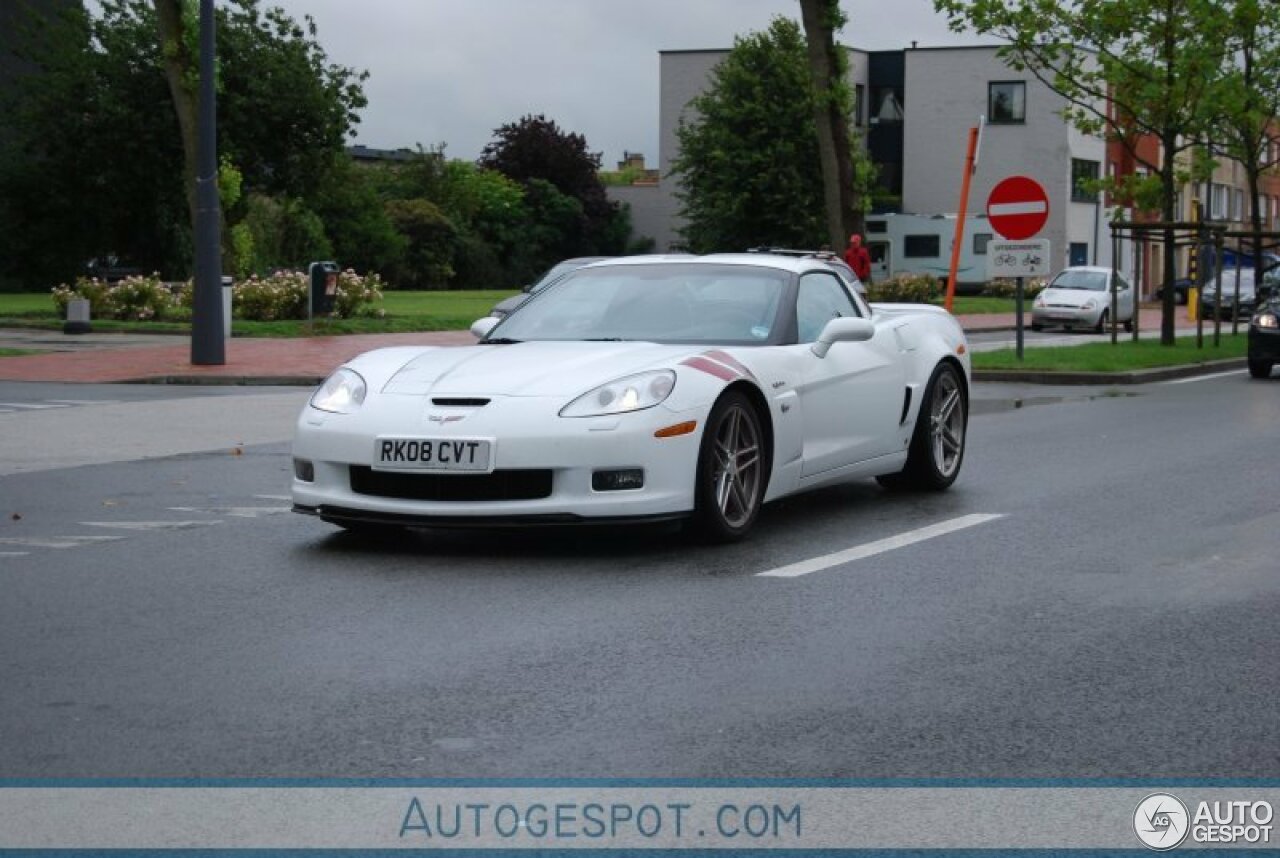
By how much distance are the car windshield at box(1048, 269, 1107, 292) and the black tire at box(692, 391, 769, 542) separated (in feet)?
127

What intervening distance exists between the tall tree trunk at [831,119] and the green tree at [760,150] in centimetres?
3780

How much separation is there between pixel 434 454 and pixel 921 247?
229ft

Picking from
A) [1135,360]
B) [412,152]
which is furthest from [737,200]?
[1135,360]

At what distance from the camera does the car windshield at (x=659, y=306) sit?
9.45m

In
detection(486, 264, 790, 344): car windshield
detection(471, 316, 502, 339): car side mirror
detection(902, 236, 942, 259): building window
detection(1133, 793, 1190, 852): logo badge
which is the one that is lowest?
detection(1133, 793, 1190, 852): logo badge

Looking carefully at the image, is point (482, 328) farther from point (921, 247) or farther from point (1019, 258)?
point (921, 247)

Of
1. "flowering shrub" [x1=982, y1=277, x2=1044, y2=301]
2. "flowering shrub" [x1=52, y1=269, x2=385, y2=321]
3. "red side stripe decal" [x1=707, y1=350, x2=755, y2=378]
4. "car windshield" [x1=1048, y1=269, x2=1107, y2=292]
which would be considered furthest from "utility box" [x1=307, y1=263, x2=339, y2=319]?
"flowering shrub" [x1=982, y1=277, x2=1044, y2=301]

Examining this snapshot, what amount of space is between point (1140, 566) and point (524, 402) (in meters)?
2.59

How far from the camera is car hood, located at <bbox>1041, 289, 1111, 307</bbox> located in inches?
1794

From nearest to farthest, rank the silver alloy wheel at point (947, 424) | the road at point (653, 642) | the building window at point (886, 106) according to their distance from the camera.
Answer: the road at point (653, 642) → the silver alloy wheel at point (947, 424) → the building window at point (886, 106)

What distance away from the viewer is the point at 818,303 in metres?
10.1

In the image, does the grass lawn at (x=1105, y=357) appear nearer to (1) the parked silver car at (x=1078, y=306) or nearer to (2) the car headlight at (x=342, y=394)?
(1) the parked silver car at (x=1078, y=306)

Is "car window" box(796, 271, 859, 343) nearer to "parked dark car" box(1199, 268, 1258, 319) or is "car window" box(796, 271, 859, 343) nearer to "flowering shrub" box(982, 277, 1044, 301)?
"parked dark car" box(1199, 268, 1258, 319)

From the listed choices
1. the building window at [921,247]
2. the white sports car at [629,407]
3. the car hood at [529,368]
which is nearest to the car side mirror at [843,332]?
the white sports car at [629,407]
